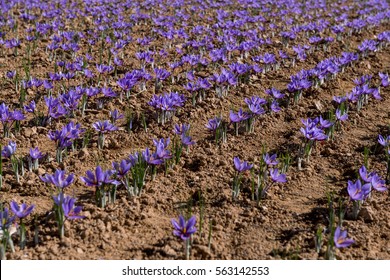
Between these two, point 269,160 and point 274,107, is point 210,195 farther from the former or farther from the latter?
point 274,107

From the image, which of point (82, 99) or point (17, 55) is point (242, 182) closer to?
point (82, 99)

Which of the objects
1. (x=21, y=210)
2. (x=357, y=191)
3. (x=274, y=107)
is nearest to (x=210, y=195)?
(x=357, y=191)

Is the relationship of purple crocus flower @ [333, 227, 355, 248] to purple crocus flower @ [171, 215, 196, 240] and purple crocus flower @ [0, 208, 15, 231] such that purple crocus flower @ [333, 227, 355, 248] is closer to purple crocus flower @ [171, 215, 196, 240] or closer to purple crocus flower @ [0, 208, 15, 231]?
purple crocus flower @ [171, 215, 196, 240]

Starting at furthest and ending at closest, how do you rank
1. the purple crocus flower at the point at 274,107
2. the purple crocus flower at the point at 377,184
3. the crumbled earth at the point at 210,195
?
the purple crocus flower at the point at 274,107 → the purple crocus flower at the point at 377,184 → the crumbled earth at the point at 210,195

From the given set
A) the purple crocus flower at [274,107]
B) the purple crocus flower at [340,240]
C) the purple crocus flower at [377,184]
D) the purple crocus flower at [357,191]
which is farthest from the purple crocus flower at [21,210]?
the purple crocus flower at [274,107]

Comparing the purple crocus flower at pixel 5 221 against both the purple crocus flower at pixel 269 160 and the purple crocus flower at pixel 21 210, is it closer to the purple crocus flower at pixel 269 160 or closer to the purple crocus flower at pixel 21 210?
the purple crocus flower at pixel 21 210

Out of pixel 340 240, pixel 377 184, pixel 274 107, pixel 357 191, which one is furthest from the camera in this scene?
pixel 274 107

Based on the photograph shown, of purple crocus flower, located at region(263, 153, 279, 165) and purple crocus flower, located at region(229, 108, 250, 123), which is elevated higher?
purple crocus flower, located at region(229, 108, 250, 123)

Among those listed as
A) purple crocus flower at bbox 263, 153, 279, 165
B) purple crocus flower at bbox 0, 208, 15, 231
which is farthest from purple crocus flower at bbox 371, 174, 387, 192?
purple crocus flower at bbox 0, 208, 15, 231
